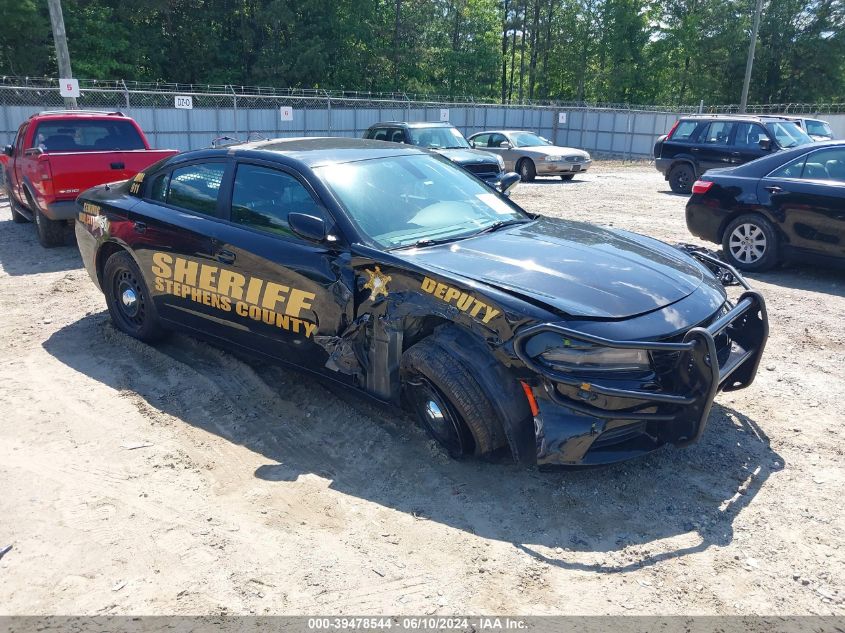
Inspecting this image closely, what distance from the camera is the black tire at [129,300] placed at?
546 centimetres

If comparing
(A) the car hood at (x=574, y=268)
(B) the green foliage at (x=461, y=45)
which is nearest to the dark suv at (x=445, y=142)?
(A) the car hood at (x=574, y=268)

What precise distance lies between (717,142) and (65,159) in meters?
13.3

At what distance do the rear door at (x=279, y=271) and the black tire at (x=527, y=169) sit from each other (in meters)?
15.9

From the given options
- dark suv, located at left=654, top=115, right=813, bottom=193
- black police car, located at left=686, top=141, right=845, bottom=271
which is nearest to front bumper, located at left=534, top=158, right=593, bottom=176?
dark suv, located at left=654, top=115, right=813, bottom=193

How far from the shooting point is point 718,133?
51.1 ft

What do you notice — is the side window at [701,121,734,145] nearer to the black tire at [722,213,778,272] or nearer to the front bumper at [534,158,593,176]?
the front bumper at [534,158,593,176]

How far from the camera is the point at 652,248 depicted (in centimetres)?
444

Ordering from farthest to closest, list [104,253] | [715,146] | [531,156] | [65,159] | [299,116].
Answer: [299,116], [531,156], [715,146], [65,159], [104,253]

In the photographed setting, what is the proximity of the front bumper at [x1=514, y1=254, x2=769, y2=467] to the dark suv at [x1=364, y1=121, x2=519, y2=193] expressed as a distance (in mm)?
10517

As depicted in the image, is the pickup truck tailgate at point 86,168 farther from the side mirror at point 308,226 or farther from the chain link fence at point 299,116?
the chain link fence at point 299,116

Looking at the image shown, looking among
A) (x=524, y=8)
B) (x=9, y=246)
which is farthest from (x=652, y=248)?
(x=524, y=8)

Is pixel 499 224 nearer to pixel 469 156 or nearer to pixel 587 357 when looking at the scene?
pixel 587 357

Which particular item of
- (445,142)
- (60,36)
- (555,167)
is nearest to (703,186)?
(445,142)

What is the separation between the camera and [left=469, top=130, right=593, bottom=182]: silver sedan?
19.5 metres
